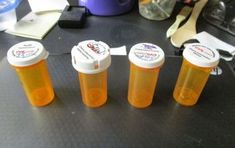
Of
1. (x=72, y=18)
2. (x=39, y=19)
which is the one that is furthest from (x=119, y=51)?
(x=39, y=19)

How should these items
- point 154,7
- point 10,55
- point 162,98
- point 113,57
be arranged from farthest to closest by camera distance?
point 154,7 < point 113,57 < point 162,98 < point 10,55

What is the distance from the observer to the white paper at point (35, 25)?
2.27 feet

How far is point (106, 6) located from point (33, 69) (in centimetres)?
43

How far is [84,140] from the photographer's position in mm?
423

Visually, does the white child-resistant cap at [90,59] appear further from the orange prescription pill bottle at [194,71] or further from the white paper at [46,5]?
the white paper at [46,5]

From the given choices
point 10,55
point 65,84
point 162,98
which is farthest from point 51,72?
point 162,98

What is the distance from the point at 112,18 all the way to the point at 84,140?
499 mm

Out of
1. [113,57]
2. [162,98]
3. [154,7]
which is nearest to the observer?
[162,98]

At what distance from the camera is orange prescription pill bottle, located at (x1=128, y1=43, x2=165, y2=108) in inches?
15.7

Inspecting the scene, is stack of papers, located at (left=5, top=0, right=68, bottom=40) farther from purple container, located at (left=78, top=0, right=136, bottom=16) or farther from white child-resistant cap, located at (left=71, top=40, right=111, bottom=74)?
white child-resistant cap, located at (left=71, top=40, right=111, bottom=74)

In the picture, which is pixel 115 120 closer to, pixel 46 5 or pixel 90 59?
pixel 90 59

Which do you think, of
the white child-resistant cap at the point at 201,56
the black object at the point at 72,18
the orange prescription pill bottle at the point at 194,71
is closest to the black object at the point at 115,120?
the orange prescription pill bottle at the point at 194,71

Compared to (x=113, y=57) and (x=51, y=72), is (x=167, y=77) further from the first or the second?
(x=51, y=72)

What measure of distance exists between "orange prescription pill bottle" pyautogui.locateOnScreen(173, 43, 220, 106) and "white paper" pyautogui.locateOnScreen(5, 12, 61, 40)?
449mm
